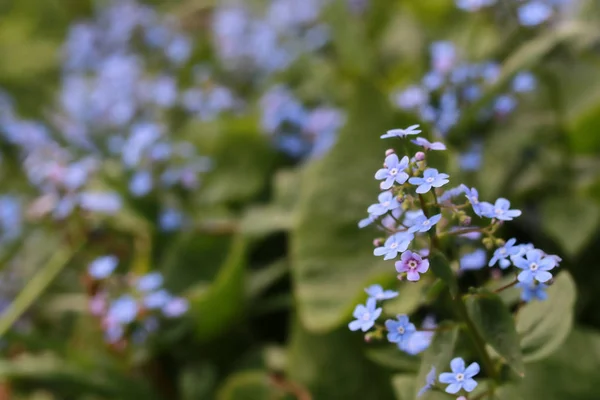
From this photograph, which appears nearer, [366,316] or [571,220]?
[366,316]

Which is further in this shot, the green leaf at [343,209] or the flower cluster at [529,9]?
the green leaf at [343,209]

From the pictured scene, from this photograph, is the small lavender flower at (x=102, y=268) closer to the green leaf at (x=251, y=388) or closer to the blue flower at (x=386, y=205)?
the green leaf at (x=251, y=388)

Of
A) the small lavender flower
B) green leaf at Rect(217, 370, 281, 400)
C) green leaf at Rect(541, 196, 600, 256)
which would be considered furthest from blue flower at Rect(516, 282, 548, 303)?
the small lavender flower

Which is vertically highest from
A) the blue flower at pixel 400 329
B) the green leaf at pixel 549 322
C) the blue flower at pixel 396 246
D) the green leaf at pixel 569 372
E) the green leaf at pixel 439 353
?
the blue flower at pixel 396 246

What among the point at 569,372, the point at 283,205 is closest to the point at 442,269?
the point at 569,372

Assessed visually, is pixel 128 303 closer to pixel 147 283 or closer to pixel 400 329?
pixel 147 283

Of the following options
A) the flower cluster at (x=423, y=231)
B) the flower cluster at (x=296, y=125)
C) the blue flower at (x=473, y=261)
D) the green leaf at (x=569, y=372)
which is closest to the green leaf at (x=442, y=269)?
the flower cluster at (x=423, y=231)
